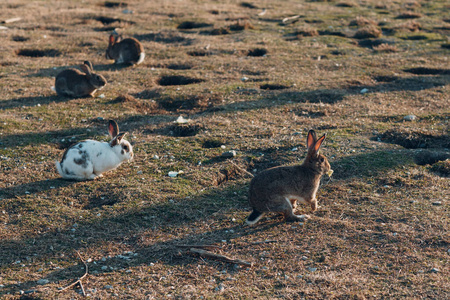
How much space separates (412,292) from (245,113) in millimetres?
5025

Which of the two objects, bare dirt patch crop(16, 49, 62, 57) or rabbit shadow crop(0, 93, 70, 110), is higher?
bare dirt patch crop(16, 49, 62, 57)

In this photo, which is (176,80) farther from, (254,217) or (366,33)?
(366,33)

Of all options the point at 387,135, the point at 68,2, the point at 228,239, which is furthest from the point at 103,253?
the point at 68,2

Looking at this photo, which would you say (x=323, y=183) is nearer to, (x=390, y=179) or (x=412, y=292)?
(x=390, y=179)

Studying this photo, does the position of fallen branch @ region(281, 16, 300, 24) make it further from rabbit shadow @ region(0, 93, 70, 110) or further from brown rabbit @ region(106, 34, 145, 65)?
rabbit shadow @ region(0, 93, 70, 110)

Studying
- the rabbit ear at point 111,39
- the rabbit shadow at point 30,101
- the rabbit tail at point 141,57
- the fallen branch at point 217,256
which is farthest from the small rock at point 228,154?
the rabbit ear at point 111,39

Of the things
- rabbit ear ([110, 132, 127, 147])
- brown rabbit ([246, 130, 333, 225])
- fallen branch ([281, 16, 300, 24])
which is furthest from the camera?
fallen branch ([281, 16, 300, 24])

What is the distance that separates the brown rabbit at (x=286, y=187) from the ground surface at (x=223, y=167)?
212 mm

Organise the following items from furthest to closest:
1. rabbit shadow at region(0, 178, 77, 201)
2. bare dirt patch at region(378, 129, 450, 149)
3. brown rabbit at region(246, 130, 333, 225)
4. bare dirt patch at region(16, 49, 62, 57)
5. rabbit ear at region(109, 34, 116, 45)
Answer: bare dirt patch at region(16, 49, 62, 57) → rabbit ear at region(109, 34, 116, 45) → bare dirt patch at region(378, 129, 450, 149) → rabbit shadow at region(0, 178, 77, 201) → brown rabbit at region(246, 130, 333, 225)

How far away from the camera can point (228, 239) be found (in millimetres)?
5344

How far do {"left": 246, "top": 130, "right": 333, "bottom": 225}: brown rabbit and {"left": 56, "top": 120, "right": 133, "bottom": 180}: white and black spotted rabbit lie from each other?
2.07 metres

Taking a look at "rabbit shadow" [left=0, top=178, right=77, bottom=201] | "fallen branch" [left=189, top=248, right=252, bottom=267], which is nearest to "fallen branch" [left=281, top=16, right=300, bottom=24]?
"rabbit shadow" [left=0, top=178, right=77, bottom=201]

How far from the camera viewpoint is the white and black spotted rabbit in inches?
253

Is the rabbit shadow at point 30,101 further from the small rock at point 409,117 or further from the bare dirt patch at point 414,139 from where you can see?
the small rock at point 409,117
